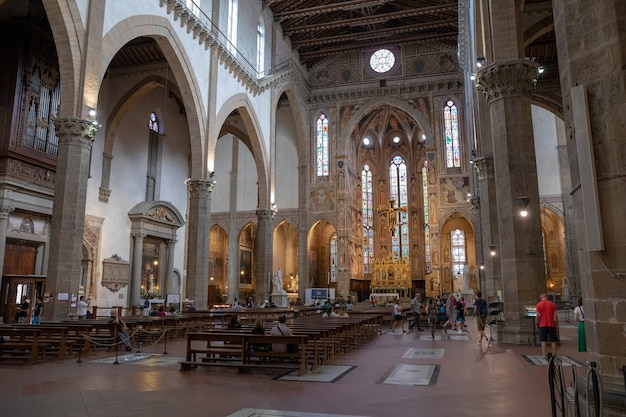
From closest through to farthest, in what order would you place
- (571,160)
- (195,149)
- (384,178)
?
(571,160)
(195,149)
(384,178)

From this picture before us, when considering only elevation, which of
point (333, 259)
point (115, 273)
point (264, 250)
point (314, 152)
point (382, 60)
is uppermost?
point (382, 60)

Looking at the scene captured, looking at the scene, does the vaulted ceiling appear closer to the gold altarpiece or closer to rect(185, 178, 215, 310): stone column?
rect(185, 178, 215, 310): stone column

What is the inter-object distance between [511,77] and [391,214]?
88.1 feet

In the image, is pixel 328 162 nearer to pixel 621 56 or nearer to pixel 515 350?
pixel 515 350

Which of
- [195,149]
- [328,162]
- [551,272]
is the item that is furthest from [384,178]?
[195,149]

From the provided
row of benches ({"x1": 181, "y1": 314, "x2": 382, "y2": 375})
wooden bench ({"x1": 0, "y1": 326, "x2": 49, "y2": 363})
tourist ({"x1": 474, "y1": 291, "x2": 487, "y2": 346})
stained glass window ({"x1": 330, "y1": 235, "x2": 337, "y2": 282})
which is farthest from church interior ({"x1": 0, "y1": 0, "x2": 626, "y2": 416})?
row of benches ({"x1": 181, "y1": 314, "x2": 382, "y2": 375})

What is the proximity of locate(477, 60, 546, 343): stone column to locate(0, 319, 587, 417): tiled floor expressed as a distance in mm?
1723

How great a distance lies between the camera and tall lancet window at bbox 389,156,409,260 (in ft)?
136

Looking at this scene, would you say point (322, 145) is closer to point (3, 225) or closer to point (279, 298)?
point (279, 298)

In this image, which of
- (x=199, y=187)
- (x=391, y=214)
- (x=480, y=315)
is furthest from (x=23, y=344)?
(x=391, y=214)

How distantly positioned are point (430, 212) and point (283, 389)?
2808 cm

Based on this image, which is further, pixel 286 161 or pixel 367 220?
pixel 367 220

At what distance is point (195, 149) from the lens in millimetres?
21672

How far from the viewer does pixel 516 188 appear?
39.2 feet
